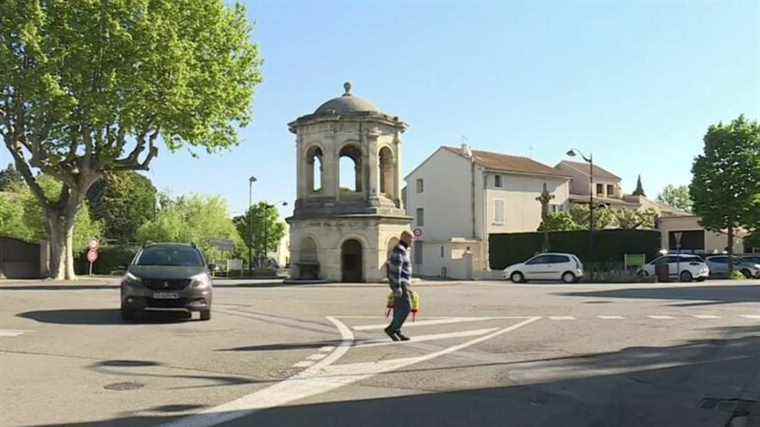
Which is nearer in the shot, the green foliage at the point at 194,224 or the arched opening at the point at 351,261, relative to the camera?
the arched opening at the point at 351,261

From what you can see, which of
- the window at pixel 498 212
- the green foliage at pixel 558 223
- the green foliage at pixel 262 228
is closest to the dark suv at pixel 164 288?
the green foliage at pixel 558 223

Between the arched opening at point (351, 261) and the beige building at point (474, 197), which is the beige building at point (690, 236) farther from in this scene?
the arched opening at point (351, 261)

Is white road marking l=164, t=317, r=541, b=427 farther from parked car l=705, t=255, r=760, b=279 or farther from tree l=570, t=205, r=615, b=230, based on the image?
tree l=570, t=205, r=615, b=230

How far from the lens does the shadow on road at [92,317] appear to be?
1438 cm

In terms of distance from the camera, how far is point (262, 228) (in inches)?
3415

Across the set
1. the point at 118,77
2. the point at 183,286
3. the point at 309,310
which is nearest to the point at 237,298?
the point at 309,310

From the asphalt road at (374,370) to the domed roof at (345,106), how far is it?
73.4 feet

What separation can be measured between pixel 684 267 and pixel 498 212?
828 inches

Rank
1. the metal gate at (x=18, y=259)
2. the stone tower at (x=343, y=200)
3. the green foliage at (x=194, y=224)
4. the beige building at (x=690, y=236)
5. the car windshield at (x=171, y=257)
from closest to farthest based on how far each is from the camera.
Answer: the car windshield at (x=171, y=257), the stone tower at (x=343, y=200), the metal gate at (x=18, y=259), the green foliage at (x=194, y=224), the beige building at (x=690, y=236)

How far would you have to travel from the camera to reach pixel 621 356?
10438 millimetres

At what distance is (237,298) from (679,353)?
49.6 feet

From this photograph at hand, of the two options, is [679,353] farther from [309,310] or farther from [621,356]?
[309,310]

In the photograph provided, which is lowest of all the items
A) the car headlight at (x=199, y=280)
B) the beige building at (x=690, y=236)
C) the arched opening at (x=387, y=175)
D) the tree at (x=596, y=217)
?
the car headlight at (x=199, y=280)

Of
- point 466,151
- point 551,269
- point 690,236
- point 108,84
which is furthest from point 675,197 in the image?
point 108,84
